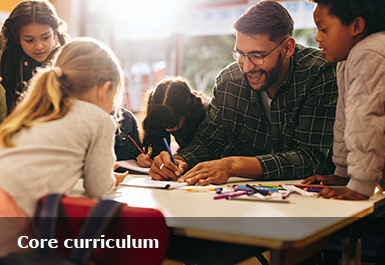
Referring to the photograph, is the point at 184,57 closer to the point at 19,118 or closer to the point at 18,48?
the point at 18,48

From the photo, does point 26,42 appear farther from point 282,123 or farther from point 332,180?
point 332,180

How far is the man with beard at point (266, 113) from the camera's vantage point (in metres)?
1.58

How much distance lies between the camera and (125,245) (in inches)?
29.8

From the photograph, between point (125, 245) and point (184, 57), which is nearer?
point (125, 245)

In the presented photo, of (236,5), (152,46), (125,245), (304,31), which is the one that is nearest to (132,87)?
(152,46)

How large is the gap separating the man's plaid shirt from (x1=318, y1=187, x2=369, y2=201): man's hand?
39cm

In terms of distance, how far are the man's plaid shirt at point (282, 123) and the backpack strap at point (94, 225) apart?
0.96 meters

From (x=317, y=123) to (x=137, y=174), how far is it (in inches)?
33.6

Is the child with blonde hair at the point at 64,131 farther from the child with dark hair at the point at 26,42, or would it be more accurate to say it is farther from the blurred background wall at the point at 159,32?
the blurred background wall at the point at 159,32

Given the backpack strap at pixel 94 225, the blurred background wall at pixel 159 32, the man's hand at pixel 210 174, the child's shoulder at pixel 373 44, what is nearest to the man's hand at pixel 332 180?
the man's hand at pixel 210 174

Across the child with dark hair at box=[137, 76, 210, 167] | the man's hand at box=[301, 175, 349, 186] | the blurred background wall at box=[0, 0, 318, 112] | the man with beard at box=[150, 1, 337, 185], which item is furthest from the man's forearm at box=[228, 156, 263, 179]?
the blurred background wall at box=[0, 0, 318, 112]

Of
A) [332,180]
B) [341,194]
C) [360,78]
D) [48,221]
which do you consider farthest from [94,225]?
[332,180]

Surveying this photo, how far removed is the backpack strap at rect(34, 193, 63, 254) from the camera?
0.74m

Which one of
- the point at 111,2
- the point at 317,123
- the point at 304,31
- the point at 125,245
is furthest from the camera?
the point at 111,2
